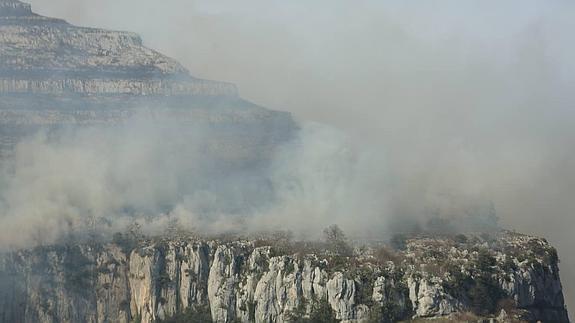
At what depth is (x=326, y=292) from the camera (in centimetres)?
19950

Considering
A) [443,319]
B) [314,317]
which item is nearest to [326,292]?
[314,317]

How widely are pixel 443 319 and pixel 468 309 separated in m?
4.02

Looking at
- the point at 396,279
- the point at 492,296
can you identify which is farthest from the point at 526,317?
the point at 396,279

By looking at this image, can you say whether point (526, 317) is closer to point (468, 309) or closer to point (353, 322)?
point (468, 309)

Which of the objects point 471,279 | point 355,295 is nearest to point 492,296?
point 471,279

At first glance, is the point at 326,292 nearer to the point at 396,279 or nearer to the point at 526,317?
the point at 396,279

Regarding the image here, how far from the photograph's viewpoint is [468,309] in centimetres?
19588

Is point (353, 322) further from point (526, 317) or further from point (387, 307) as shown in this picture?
point (526, 317)

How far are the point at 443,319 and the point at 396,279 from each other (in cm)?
883

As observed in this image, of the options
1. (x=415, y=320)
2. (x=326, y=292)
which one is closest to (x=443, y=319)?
(x=415, y=320)

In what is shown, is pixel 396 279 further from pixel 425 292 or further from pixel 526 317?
pixel 526 317

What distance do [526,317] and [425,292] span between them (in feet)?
44.6

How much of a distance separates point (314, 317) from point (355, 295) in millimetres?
6070

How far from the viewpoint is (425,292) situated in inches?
7717
